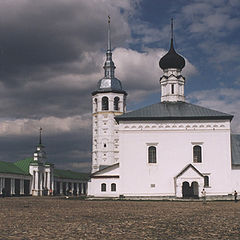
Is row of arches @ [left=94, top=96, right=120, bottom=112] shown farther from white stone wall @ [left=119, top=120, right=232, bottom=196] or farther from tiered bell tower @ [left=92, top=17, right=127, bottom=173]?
white stone wall @ [left=119, top=120, right=232, bottom=196]

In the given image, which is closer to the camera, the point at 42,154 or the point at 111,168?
the point at 111,168

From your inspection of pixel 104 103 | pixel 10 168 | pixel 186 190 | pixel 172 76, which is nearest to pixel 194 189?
pixel 186 190

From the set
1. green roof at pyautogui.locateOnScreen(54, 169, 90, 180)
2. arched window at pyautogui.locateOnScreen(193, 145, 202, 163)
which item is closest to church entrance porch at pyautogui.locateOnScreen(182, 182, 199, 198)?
arched window at pyautogui.locateOnScreen(193, 145, 202, 163)

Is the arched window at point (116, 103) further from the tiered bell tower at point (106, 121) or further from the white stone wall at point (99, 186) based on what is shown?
the white stone wall at point (99, 186)

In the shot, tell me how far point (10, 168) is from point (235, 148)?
37.3 metres

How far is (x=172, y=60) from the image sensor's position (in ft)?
142

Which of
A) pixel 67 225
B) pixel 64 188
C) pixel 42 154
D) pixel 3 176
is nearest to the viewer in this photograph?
pixel 67 225

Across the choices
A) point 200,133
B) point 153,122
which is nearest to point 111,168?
point 153,122

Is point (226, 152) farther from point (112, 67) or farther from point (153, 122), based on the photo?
point (112, 67)

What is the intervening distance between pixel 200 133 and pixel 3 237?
29799mm

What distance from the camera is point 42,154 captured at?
2847 inches

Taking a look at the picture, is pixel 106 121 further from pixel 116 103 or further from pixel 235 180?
pixel 235 180

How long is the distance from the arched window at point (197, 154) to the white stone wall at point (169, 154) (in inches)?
11.7

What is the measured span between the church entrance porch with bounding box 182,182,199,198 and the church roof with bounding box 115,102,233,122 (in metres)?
5.78
